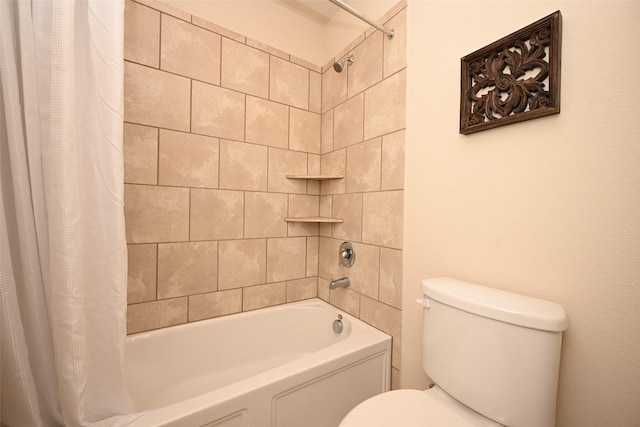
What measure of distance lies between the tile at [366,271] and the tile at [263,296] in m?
0.47

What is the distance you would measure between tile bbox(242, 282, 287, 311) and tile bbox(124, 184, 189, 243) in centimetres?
50

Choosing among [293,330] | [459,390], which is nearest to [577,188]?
[459,390]

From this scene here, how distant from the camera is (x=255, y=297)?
5.27ft

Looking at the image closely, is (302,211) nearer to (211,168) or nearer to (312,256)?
(312,256)

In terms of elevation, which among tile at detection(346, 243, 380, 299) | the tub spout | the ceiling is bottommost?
the tub spout

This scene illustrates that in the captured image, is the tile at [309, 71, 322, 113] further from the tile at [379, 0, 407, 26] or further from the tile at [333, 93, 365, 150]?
the tile at [379, 0, 407, 26]

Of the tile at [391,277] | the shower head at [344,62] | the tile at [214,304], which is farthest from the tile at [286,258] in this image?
the shower head at [344,62]

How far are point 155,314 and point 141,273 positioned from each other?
0.74ft

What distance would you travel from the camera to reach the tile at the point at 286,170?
5.37 feet

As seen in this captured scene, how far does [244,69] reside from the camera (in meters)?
1.52

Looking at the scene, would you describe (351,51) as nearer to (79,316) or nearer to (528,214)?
(528,214)

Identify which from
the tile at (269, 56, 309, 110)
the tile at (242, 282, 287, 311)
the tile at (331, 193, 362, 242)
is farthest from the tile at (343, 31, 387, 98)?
the tile at (242, 282, 287, 311)

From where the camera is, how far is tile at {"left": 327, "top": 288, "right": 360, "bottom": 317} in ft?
4.91

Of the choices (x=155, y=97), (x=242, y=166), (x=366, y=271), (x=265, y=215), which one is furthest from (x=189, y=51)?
(x=366, y=271)
